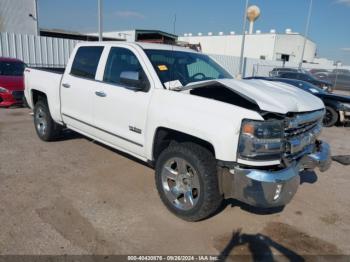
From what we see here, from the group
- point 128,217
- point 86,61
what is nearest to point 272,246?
point 128,217

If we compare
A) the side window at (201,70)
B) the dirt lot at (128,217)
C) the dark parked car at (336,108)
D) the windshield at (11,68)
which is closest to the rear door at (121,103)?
the dirt lot at (128,217)

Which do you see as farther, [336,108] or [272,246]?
[336,108]

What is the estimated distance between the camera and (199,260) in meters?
2.73

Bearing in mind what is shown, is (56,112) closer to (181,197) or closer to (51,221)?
(51,221)

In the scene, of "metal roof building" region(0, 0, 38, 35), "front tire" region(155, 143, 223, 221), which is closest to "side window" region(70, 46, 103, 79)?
"front tire" region(155, 143, 223, 221)

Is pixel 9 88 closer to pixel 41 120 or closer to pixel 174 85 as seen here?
pixel 41 120

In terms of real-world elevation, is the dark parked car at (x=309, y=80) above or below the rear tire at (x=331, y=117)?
above

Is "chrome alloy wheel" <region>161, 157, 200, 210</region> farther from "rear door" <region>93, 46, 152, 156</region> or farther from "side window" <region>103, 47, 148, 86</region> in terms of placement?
"side window" <region>103, 47, 148, 86</region>

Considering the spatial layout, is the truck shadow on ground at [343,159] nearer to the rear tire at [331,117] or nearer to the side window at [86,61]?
the rear tire at [331,117]

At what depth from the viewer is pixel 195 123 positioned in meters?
2.97

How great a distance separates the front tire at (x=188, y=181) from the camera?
3000 millimetres

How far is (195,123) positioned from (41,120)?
4.08 metres

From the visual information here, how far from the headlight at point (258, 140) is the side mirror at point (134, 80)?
1455mm

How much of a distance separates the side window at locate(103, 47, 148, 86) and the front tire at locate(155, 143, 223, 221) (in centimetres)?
120
